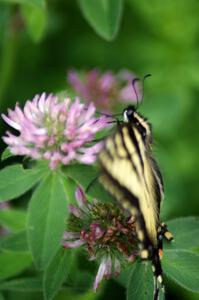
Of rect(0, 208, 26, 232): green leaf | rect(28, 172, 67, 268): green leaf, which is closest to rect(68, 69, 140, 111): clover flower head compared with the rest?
rect(0, 208, 26, 232): green leaf

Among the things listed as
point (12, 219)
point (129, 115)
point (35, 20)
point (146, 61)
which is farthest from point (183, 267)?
point (146, 61)

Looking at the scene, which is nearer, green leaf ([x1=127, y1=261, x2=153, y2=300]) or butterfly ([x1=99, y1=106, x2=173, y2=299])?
butterfly ([x1=99, y1=106, x2=173, y2=299])

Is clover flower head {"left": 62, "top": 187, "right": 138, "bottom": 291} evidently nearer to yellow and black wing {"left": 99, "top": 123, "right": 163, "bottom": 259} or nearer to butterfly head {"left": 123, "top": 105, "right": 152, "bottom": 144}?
yellow and black wing {"left": 99, "top": 123, "right": 163, "bottom": 259}

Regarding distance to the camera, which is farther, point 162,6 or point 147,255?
point 162,6

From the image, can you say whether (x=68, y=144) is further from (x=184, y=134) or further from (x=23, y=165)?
(x=184, y=134)

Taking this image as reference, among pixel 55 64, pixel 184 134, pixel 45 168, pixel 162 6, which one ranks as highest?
pixel 162 6

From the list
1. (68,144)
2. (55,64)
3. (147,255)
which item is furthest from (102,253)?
(55,64)
